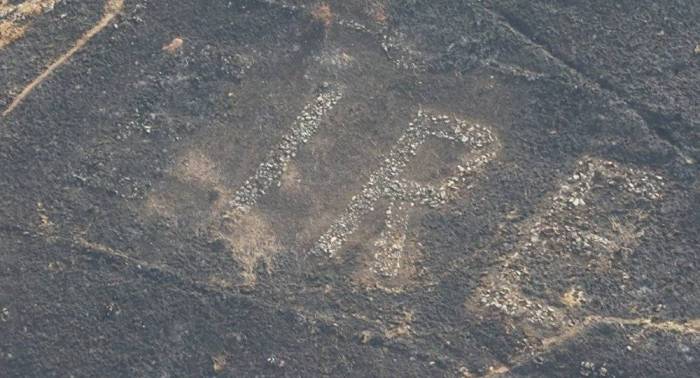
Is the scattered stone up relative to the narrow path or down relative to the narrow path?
up

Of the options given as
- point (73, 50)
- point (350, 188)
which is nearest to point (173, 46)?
point (73, 50)

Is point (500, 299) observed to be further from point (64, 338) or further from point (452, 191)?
Result: point (64, 338)

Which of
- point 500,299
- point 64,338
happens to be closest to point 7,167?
point 64,338

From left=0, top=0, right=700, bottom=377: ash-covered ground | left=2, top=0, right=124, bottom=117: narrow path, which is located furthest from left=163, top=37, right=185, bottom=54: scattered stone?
left=2, top=0, right=124, bottom=117: narrow path

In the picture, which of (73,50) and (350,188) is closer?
(350,188)

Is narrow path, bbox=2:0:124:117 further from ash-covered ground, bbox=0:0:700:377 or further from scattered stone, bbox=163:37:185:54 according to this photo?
scattered stone, bbox=163:37:185:54

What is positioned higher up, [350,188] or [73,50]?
[350,188]

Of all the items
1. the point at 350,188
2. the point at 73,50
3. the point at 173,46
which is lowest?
the point at 73,50

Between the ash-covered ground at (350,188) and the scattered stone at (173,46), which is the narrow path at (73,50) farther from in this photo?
the scattered stone at (173,46)

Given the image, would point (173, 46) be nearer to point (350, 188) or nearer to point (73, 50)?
point (73, 50)
